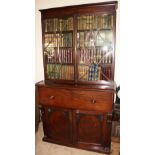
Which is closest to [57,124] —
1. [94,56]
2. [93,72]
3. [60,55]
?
[93,72]

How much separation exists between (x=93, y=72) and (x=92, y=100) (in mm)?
440

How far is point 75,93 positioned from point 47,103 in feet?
1.64

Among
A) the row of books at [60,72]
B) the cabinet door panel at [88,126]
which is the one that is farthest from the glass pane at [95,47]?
the cabinet door panel at [88,126]

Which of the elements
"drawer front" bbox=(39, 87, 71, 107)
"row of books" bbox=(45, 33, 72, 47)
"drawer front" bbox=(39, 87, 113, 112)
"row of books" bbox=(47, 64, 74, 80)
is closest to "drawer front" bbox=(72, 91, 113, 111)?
"drawer front" bbox=(39, 87, 113, 112)

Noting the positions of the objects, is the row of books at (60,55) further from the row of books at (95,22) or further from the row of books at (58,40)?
the row of books at (95,22)

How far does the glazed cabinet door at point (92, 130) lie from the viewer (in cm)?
216

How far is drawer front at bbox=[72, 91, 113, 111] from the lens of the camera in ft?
6.79
